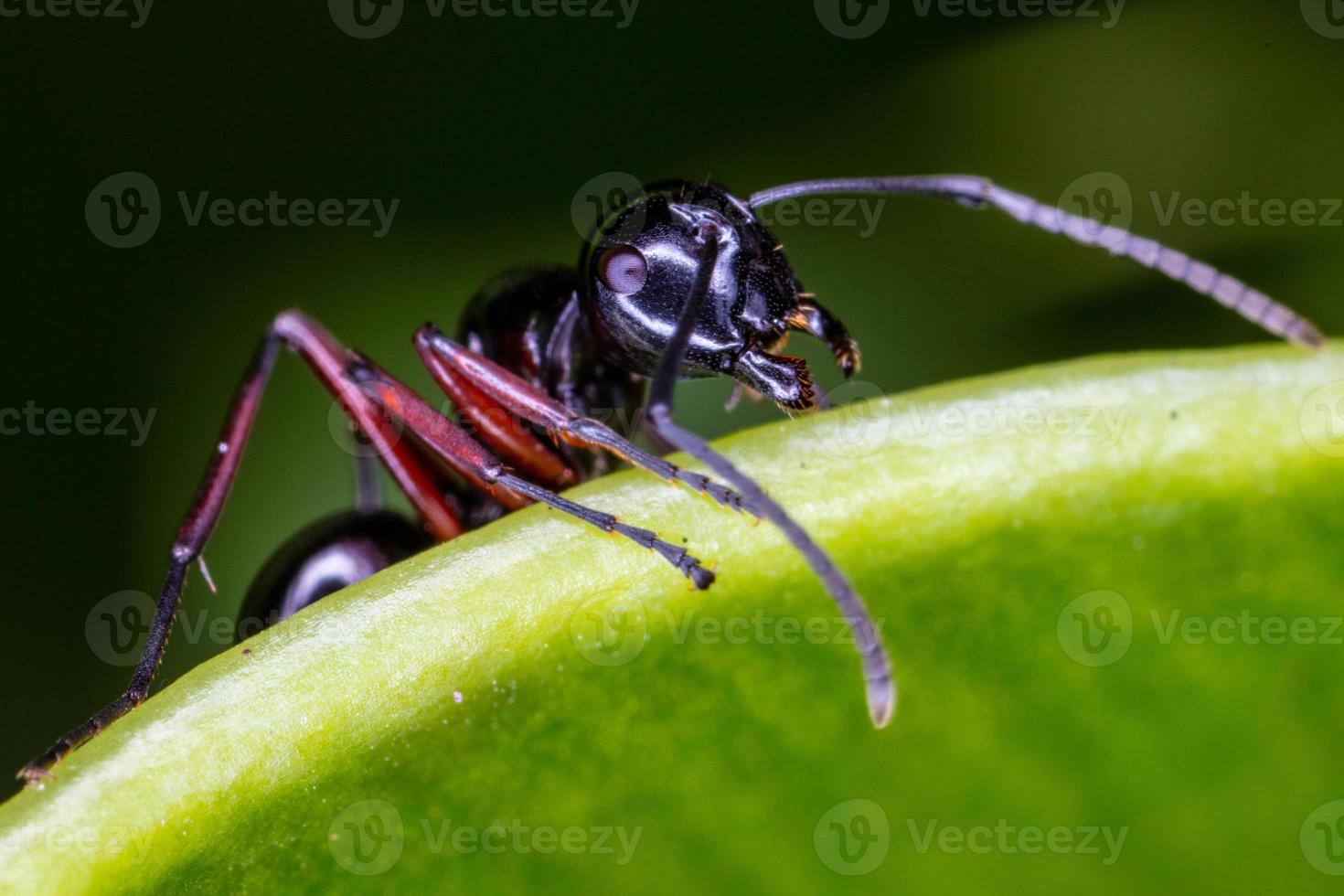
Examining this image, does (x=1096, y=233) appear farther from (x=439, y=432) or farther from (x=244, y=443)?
(x=244, y=443)

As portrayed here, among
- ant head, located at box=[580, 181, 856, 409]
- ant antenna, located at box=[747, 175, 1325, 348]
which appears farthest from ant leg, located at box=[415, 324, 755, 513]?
ant antenna, located at box=[747, 175, 1325, 348]

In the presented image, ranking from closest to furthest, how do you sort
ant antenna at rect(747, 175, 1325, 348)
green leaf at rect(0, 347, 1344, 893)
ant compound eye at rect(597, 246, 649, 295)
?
green leaf at rect(0, 347, 1344, 893), ant antenna at rect(747, 175, 1325, 348), ant compound eye at rect(597, 246, 649, 295)

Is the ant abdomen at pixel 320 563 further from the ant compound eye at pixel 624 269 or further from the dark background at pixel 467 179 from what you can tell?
the ant compound eye at pixel 624 269

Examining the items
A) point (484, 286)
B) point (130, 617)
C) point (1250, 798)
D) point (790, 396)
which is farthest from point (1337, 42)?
point (130, 617)

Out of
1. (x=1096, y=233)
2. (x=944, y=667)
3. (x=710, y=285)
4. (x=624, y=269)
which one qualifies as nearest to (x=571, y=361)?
(x=624, y=269)

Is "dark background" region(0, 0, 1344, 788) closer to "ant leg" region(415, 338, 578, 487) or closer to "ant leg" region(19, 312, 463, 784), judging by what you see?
"ant leg" region(19, 312, 463, 784)

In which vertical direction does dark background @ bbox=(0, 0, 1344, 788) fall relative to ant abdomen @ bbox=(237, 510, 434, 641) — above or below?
above
